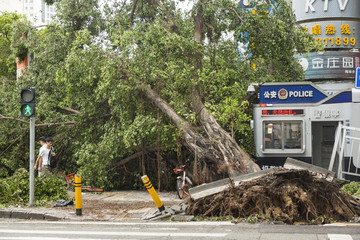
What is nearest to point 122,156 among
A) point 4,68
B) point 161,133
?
point 161,133

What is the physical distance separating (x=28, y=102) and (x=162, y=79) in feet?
14.5

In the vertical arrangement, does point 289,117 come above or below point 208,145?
above

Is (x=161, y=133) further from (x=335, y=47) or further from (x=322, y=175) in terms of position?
(x=335, y=47)

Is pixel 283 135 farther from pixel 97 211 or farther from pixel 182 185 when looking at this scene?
pixel 97 211

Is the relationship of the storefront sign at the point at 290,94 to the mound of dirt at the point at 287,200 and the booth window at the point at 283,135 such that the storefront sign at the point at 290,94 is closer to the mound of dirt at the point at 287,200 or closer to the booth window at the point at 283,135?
the booth window at the point at 283,135

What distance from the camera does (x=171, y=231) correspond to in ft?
24.6

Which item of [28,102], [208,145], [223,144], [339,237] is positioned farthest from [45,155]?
[339,237]

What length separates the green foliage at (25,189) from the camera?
37.0 ft

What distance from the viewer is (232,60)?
15539 millimetres

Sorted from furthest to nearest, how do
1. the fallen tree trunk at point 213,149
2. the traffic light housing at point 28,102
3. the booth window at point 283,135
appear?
the booth window at point 283,135 < the fallen tree trunk at point 213,149 < the traffic light housing at point 28,102

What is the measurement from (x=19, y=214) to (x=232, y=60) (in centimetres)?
867

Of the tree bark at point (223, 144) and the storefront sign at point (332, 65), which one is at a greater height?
the storefront sign at point (332, 65)

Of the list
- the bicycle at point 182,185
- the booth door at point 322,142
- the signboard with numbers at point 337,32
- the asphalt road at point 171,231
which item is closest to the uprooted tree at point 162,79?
the bicycle at point 182,185

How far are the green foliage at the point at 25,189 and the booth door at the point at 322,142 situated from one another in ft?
24.8
